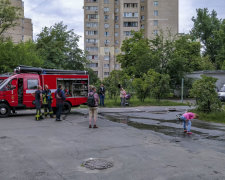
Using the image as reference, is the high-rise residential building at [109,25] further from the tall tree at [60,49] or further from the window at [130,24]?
the tall tree at [60,49]

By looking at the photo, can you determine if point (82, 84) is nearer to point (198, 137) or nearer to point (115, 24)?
point (198, 137)

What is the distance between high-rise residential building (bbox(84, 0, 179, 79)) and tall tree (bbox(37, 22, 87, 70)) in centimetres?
2832

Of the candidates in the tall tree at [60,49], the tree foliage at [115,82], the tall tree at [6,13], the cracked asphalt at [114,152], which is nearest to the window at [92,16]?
the tall tree at [60,49]

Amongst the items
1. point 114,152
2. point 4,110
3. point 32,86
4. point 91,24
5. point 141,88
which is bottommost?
point 114,152

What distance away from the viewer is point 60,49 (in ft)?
144

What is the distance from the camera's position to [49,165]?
6344 mm

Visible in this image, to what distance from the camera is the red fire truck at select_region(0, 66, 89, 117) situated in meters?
15.9

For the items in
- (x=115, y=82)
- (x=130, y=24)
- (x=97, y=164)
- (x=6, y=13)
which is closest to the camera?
(x=97, y=164)

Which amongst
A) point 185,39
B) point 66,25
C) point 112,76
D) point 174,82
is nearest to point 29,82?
point 112,76

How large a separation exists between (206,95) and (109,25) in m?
65.6

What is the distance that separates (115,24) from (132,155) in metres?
74.8

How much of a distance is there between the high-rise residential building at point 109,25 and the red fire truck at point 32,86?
58.0m

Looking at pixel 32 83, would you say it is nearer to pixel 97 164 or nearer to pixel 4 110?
pixel 4 110

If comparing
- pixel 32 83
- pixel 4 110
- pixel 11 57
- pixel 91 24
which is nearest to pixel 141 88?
pixel 32 83
